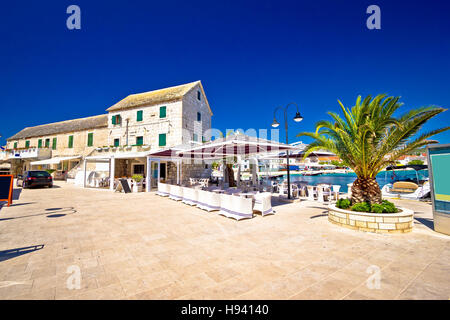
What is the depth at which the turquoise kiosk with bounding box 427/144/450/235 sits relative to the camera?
4.48m

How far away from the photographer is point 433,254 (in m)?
3.46

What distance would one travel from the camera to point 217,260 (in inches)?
128

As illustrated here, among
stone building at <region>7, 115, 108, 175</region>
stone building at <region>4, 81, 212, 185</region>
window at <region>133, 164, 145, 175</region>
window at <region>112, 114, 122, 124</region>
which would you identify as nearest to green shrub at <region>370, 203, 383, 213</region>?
stone building at <region>4, 81, 212, 185</region>

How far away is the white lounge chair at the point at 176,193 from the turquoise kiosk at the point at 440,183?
833 centimetres

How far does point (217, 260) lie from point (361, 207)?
4.10 m

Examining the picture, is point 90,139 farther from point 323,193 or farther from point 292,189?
point 323,193

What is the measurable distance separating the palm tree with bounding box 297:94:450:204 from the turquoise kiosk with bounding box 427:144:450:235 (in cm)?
48

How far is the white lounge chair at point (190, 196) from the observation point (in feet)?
26.3

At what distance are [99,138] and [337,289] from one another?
2572cm

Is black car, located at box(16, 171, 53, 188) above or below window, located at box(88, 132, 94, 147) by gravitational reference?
below

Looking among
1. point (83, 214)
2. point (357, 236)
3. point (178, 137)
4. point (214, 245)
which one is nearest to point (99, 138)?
point (178, 137)

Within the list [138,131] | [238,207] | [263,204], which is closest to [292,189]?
[263,204]

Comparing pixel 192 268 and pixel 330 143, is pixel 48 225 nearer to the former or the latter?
pixel 192 268

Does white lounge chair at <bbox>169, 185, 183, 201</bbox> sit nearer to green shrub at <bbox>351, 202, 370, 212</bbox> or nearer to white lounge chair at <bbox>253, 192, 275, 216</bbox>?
white lounge chair at <bbox>253, 192, 275, 216</bbox>
